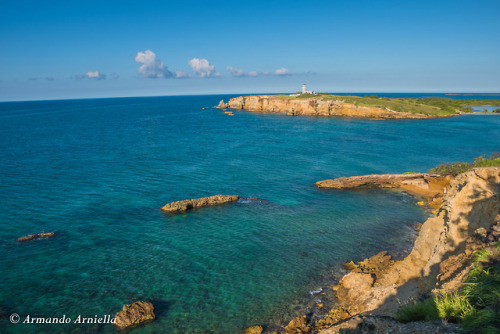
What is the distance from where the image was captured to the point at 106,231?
28797mm

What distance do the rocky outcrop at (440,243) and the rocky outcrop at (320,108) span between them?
117 metres

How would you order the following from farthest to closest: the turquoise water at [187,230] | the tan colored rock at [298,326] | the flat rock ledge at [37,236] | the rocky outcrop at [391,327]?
the flat rock ledge at [37,236] → the turquoise water at [187,230] → the tan colored rock at [298,326] → the rocky outcrop at [391,327]

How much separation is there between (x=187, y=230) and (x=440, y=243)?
2181 cm

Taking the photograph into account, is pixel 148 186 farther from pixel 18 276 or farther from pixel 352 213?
pixel 352 213

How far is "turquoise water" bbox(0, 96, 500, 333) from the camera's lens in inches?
756

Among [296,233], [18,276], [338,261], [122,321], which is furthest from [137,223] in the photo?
[338,261]

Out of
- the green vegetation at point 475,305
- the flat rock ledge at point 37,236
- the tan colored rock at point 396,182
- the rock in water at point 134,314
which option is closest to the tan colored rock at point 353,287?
the green vegetation at point 475,305

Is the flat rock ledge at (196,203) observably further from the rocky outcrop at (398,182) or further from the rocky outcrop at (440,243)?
the rocky outcrop at (440,243)

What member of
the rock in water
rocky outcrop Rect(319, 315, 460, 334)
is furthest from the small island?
rocky outcrop Rect(319, 315, 460, 334)

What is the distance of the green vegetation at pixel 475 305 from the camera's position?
7.27 m

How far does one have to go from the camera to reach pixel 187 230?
96.8 ft

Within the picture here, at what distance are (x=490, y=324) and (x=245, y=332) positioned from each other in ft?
41.9

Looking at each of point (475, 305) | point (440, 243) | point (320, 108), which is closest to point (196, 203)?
Answer: point (440, 243)

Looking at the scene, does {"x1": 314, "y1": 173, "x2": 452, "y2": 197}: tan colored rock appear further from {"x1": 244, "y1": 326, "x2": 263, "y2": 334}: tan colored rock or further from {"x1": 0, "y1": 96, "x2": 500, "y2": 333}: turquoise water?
{"x1": 244, "y1": 326, "x2": 263, "y2": 334}: tan colored rock
